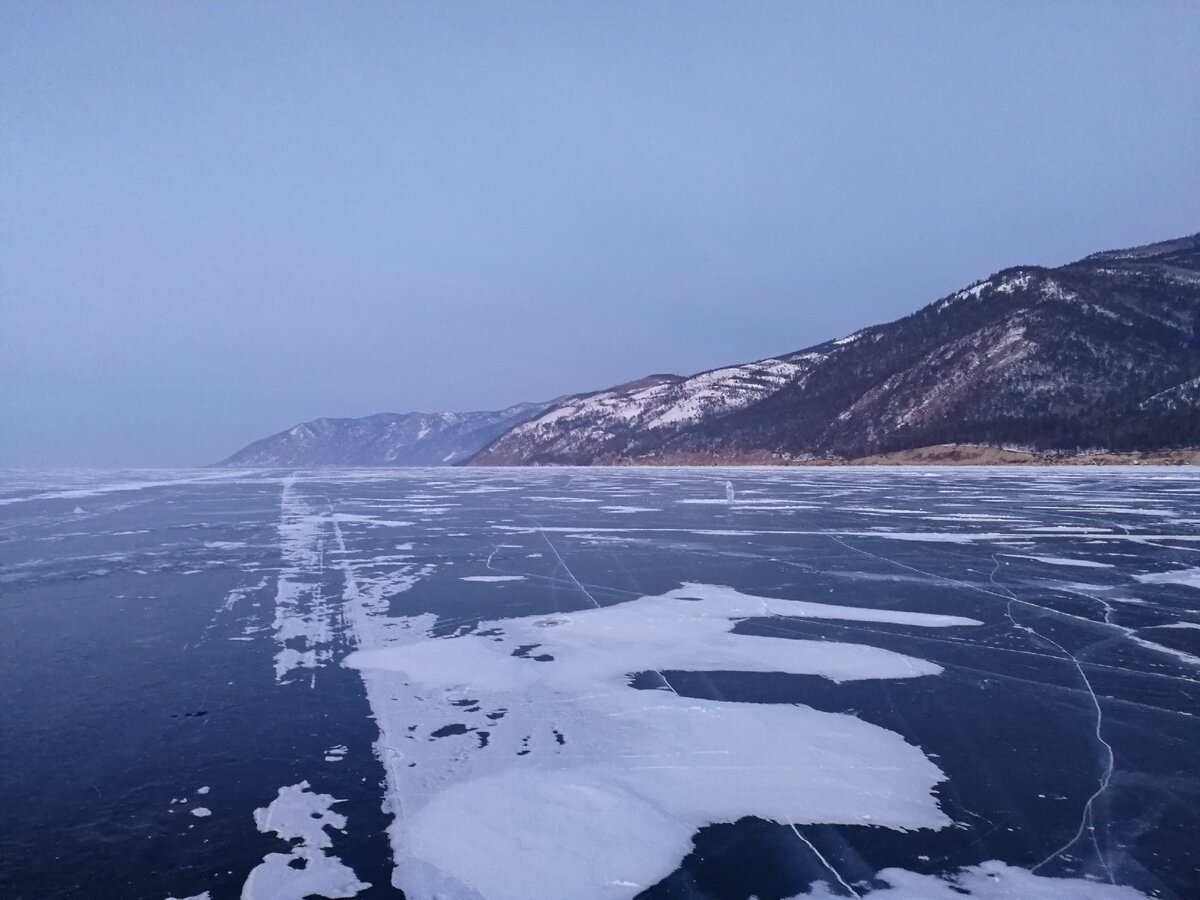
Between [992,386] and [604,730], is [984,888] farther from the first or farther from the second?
[992,386]

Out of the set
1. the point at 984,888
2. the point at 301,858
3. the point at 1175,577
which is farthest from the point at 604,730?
the point at 1175,577

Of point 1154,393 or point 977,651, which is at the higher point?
point 1154,393

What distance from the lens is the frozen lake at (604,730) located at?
355 cm

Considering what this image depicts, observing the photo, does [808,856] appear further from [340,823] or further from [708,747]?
[340,823]

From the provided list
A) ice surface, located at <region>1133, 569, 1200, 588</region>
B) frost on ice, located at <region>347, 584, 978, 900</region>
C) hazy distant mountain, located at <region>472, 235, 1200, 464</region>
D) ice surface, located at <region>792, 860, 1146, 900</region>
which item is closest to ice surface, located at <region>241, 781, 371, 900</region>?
frost on ice, located at <region>347, 584, 978, 900</region>

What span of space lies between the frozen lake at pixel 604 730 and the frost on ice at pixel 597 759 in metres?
0.02

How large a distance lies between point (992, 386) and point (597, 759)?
84.8m

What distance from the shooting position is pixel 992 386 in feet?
258

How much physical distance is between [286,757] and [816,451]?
85.5 m

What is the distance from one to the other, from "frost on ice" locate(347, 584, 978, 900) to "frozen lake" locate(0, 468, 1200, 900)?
0.02 metres

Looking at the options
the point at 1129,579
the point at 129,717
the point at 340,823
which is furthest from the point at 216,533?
the point at 1129,579

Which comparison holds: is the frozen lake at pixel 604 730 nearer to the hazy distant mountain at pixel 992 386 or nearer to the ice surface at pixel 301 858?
the ice surface at pixel 301 858

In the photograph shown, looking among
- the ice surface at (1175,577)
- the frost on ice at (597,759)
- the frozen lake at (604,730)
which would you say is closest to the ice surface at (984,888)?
the frozen lake at (604,730)

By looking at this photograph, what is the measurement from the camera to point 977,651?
701 cm
